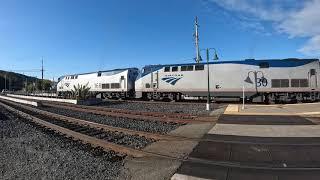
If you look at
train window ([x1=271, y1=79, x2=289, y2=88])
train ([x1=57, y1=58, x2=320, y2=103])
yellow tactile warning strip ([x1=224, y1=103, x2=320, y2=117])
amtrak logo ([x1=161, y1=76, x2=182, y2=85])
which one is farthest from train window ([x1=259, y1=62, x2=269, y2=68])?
amtrak logo ([x1=161, y1=76, x2=182, y2=85])

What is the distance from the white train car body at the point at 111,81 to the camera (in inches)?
1501

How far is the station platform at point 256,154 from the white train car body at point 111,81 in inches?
963

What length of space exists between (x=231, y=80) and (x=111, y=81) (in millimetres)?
16651

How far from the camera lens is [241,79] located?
28.4 meters

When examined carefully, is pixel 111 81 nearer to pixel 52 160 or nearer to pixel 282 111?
pixel 282 111

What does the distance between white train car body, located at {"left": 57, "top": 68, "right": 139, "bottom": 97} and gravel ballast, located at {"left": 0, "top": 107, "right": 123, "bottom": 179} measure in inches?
982

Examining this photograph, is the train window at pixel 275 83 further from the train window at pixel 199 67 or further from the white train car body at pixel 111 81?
the white train car body at pixel 111 81

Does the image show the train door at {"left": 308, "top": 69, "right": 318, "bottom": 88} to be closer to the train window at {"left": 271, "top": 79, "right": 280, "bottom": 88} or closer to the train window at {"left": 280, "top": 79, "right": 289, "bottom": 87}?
the train window at {"left": 280, "top": 79, "right": 289, "bottom": 87}

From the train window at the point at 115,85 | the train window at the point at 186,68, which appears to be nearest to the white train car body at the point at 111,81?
the train window at the point at 115,85

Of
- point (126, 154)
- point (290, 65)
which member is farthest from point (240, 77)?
point (126, 154)

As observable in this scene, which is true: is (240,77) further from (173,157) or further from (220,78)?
(173,157)

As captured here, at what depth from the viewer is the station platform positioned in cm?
695

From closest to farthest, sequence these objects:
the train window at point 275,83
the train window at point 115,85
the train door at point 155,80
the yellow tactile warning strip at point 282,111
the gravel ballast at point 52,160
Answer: the gravel ballast at point 52,160
the yellow tactile warning strip at point 282,111
the train window at point 275,83
the train door at point 155,80
the train window at point 115,85

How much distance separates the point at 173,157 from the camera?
862cm
